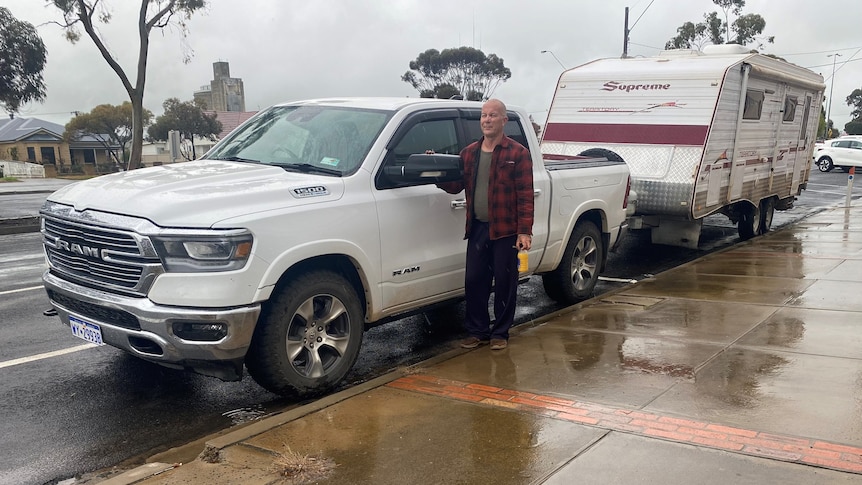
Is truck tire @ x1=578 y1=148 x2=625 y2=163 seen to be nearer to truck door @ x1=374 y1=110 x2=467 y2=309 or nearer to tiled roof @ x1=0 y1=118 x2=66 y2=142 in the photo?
truck door @ x1=374 y1=110 x2=467 y2=309

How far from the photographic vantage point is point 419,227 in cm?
555

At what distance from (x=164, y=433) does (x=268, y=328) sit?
931 millimetres

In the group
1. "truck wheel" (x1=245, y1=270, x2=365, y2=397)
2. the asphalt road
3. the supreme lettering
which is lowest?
the asphalt road

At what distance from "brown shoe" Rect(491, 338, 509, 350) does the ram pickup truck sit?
0.51 m

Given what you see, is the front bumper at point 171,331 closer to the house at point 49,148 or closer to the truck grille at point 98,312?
the truck grille at point 98,312

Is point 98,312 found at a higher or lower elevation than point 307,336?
higher

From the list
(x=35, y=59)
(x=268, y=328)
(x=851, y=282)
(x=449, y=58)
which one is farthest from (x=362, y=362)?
(x=449, y=58)

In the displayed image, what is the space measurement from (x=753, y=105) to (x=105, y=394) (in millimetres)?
9898

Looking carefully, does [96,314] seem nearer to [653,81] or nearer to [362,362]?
[362,362]

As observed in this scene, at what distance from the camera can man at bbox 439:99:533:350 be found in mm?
5617

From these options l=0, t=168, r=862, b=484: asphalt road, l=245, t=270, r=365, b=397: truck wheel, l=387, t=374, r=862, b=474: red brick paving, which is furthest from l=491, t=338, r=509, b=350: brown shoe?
l=245, t=270, r=365, b=397: truck wheel

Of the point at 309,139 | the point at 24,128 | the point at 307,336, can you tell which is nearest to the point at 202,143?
the point at 24,128

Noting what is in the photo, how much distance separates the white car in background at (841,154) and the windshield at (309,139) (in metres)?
36.7

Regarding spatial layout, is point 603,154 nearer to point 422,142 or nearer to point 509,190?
point 509,190
